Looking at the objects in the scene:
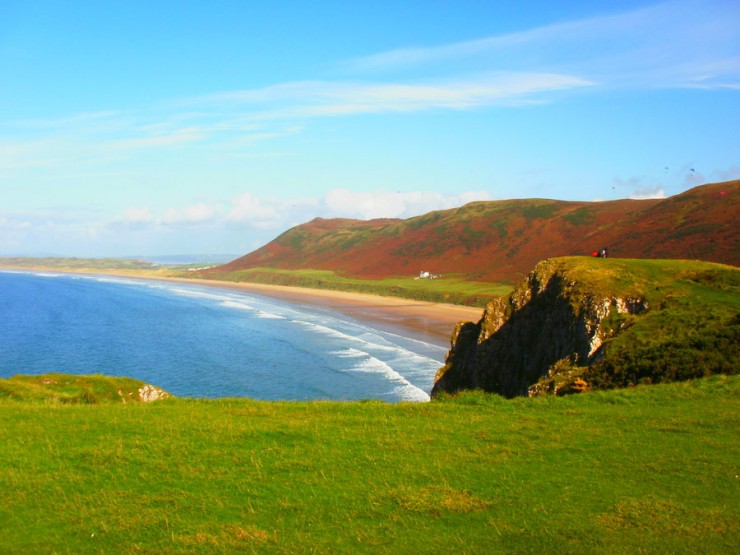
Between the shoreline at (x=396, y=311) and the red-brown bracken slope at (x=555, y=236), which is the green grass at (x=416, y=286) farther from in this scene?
the red-brown bracken slope at (x=555, y=236)

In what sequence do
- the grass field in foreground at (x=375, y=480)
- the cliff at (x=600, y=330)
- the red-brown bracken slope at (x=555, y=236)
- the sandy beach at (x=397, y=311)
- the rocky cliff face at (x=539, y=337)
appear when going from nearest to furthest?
1. the grass field in foreground at (x=375, y=480)
2. the cliff at (x=600, y=330)
3. the rocky cliff face at (x=539, y=337)
4. the sandy beach at (x=397, y=311)
5. the red-brown bracken slope at (x=555, y=236)

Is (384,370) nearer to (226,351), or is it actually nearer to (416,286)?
(226,351)

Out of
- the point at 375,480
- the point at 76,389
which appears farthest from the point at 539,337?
the point at 375,480

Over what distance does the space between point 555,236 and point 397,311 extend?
59372mm

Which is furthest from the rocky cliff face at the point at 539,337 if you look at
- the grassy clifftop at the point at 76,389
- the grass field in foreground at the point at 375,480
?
the grassy clifftop at the point at 76,389

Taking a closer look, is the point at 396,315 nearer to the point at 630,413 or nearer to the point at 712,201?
the point at 712,201

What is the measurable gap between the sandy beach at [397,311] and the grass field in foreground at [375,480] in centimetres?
5404

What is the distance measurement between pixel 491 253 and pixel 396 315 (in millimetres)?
61852

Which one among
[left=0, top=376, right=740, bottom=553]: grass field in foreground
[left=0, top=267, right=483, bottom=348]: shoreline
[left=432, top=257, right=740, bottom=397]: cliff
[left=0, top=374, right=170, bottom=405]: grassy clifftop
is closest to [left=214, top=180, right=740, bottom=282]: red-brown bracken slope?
[left=0, top=267, right=483, bottom=348]: shoreline

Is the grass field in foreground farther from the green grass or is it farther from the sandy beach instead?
the green grass

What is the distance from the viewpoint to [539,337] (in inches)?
1249

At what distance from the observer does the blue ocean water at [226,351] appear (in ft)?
151

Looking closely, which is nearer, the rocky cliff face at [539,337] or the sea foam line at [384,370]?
the rocky cliff face at [539,337]

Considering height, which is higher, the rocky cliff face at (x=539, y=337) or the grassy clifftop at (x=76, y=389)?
the rocky cliff face at (x=539, y=337)
